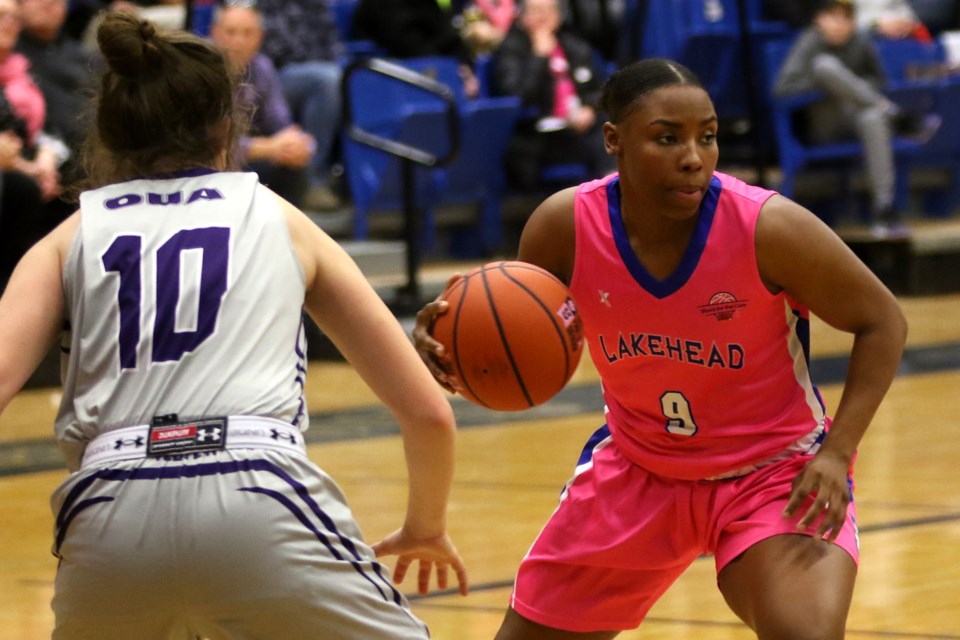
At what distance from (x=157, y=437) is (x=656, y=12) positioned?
957 cm

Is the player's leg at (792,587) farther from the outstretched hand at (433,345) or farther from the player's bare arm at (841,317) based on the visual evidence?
the outstretched hand at (433,345)

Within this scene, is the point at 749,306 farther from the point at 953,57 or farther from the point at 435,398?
the point at 953,57

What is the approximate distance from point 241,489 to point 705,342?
3.92 ft

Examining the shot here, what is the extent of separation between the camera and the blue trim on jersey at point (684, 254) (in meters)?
3.10

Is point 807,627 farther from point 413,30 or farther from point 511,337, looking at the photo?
point 413,30

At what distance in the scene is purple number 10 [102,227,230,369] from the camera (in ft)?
7.27

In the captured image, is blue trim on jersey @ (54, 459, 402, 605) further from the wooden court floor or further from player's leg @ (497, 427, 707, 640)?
the wooden court floor

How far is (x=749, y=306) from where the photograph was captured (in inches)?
122

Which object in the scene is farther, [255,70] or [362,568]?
[255,70]

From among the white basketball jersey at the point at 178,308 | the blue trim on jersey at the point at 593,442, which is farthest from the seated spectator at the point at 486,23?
the white basketball jersey at the point at 178,308

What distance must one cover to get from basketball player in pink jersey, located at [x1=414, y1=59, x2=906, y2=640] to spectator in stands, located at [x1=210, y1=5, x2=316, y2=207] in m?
5.43

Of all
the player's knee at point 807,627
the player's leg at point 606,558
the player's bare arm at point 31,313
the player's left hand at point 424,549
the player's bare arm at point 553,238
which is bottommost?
the player's leg at point 606,558

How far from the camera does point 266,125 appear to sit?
29.3ft

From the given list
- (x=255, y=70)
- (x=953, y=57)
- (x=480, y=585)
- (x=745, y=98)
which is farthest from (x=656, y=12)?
(x=480, y=585)
